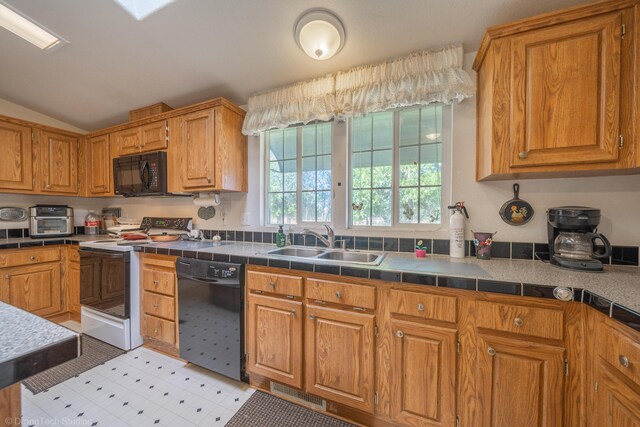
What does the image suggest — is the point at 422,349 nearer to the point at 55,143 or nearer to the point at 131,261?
the point at 131,261

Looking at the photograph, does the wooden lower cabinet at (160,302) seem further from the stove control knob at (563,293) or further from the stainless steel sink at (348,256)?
the stove control knob at (563,293)

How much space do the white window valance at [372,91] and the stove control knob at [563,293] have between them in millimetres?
1163

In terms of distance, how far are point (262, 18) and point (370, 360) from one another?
7.11ft

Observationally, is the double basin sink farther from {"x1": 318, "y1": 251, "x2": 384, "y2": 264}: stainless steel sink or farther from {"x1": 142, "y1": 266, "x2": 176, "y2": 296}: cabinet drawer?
{"x1": 142, "y1": 266, "x2": 176, "y2": 296}: cabinet drawer

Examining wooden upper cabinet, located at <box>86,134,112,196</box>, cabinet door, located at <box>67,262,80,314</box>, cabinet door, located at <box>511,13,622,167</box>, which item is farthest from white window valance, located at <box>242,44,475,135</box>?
cabinet door, located at <box>67,262,80,314</box>

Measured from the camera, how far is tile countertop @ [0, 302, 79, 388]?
1.50 ft

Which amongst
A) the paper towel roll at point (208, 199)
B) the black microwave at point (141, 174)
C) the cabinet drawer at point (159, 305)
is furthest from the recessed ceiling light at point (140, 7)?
the cabinet drawer at point (159, 305)

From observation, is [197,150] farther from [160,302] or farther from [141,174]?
[160,302]

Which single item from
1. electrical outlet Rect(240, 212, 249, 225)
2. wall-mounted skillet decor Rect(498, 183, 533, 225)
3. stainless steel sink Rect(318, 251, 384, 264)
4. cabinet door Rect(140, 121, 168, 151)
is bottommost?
stainless steel sink Rect(318, 251, 384, 264)

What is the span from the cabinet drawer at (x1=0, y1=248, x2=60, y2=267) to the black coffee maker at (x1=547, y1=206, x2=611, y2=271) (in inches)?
168

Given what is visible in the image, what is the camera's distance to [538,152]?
1.25 metres

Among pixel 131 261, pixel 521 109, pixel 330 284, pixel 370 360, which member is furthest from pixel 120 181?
pixel 521 109

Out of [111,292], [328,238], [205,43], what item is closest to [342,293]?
[328,238]

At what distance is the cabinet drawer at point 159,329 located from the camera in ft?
6.46
